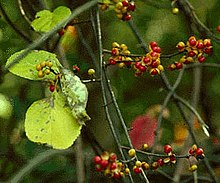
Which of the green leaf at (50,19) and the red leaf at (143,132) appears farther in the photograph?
the red leaf at (143,132)

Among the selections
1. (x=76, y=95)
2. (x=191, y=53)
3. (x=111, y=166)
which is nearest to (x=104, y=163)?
(x=111, y=166)

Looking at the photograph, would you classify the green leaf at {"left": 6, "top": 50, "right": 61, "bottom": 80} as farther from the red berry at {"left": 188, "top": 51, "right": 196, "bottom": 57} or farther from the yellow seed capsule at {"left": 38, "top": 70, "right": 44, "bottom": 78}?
the red berry at {"left": 188, "top": 51, "right": 196, "bottom": 57}

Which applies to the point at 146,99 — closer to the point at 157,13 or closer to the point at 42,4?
the point at 157,13

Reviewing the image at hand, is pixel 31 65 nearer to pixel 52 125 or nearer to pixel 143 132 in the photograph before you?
pixel 52 125

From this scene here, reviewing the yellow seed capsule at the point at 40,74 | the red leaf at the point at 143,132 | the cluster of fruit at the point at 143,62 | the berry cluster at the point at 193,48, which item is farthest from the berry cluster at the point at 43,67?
the red leaf at the point at 143,132

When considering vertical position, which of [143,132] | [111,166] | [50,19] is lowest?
[143,132]

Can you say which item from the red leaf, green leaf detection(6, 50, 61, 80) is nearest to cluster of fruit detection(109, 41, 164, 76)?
green leaf detection(6, 50, 61, 80)

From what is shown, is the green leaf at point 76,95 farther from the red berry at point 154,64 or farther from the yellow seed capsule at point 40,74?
the red berry at point 154,64
